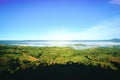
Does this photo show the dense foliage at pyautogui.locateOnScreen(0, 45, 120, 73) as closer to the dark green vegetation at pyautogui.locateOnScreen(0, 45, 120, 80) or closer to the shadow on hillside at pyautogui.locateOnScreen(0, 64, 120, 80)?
the dark green vegetation at pyautogui.locateOnScreen(0, 45, 120, 80)

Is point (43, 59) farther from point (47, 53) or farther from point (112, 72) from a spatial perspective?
point (112, 72)

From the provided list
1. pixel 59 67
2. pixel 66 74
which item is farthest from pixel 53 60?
pixel 66 74

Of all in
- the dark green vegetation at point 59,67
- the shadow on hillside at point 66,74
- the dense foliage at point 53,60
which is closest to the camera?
the shadow on hillside at point 66,74

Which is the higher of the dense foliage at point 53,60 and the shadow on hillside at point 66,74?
the dense foliage at point 53,60

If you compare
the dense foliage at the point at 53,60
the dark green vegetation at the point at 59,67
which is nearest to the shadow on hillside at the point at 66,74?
the dark green vegetation at the point at 59,67

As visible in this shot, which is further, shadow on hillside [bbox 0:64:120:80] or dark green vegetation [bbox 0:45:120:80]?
dark green vegetation [bbox 0:45:120:80]

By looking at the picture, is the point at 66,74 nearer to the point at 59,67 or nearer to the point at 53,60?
the point at 59,67

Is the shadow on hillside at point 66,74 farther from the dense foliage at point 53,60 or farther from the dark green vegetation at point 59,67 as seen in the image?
the dense foliage at point 53,60

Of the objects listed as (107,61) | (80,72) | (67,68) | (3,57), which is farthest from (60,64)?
(3,57)

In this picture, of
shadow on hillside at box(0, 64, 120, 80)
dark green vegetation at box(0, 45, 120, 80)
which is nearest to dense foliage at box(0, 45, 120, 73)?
dark green vegetation at box(0, 45, 120, 80)
